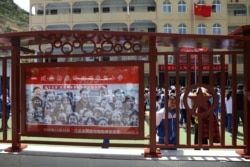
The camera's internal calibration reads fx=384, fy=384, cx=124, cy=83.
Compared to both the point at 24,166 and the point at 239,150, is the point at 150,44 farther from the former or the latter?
the point at 24,166

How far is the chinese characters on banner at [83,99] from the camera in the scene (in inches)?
231

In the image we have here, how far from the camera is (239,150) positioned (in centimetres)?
612

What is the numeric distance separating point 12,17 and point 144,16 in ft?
232

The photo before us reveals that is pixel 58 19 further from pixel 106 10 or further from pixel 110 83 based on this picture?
pixel 110 83

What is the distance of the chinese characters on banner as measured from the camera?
5.88m

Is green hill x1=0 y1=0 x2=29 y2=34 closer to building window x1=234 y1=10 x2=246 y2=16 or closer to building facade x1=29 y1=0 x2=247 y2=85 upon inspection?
building facade x1=29 y1=0 x2=247 y2=85

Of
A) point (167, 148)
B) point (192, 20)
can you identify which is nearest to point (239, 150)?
point (167, 148)

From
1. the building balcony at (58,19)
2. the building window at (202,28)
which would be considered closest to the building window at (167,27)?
the building window at (202,28)

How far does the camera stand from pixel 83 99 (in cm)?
601

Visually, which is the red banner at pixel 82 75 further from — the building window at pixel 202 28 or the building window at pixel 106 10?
the building window at pixel 106 10

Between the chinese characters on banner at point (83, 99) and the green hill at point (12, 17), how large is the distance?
9085 centimetres

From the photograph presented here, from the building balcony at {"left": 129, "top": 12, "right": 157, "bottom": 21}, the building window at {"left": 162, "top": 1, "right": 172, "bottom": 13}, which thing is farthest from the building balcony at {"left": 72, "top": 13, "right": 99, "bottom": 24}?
the building window at {"left": 162, "top": 1, "right": 172, "bottom": 13}

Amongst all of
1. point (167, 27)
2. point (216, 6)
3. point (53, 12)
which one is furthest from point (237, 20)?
point (53, 12)

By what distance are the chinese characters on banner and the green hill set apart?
9085 cm
